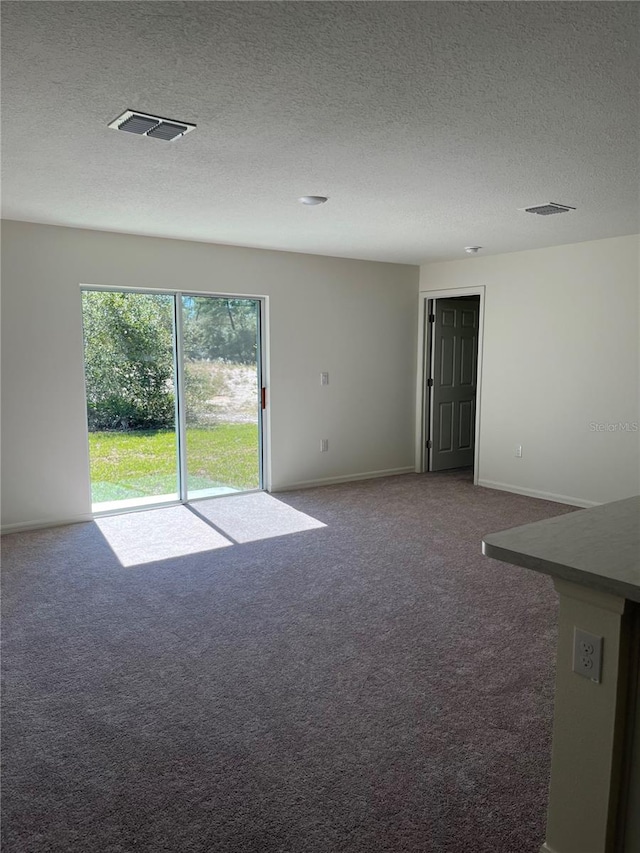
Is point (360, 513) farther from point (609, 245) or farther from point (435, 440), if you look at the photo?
point (609, 245)

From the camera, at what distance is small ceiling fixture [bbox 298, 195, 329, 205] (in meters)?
3.82

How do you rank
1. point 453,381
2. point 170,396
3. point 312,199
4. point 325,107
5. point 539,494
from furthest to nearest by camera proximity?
1. point 453,381
2. point 539,494
3. point 170,396
4. point 312,199
5. point 325,107

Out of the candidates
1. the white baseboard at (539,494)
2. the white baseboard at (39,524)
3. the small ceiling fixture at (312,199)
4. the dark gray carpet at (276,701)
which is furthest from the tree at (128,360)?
the white baseboard at (539,494)

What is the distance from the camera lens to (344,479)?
6.78 meters

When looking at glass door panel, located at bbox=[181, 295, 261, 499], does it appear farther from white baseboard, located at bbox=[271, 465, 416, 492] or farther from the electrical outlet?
the electrical outlet

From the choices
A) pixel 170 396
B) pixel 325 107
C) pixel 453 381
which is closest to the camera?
pixel 325 107

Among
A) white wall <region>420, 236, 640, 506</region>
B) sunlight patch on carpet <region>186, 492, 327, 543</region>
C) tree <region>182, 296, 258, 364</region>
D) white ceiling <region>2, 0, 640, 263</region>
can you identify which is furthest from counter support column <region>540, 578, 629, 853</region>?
tree <region>182, 296, 258, 364</region>

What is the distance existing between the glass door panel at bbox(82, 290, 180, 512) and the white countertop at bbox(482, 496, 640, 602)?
4.31 meters

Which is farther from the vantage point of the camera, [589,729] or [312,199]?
[312,199]

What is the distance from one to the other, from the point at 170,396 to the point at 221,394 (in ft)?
1.71

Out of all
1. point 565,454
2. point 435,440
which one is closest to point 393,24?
point 565,454

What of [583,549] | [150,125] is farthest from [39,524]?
[583,549]

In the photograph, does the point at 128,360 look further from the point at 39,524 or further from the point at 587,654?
the point at 587,654

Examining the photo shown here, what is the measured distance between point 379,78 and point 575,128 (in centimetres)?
102
